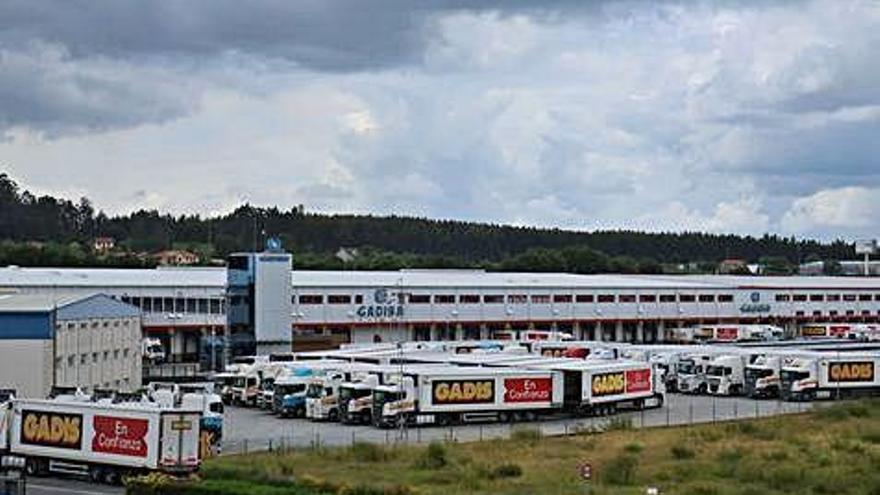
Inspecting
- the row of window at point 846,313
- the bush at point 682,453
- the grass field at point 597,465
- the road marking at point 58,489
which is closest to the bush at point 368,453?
the grass field at point 597,465

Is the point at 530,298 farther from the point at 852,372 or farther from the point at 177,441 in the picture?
the point at 177,441

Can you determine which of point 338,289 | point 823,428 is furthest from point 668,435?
point 338,289

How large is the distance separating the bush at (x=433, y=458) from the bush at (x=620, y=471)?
496cm

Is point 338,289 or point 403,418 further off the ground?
point 338,289

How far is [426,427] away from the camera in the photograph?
186 ft

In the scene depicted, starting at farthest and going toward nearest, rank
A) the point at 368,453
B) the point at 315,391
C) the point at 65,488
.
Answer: the point at 315,391 → the point at 368,453 → the point at 65,488

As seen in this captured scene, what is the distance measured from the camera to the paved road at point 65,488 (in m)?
37.2

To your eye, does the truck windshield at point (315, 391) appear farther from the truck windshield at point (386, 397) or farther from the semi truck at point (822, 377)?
the semi truck at point (822, 377)

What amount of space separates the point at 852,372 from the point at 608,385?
1521 cm

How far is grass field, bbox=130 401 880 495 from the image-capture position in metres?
35.2

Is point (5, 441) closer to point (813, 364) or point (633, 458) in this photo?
point (633, 458)

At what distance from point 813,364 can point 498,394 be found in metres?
18.8

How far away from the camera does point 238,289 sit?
79.6m

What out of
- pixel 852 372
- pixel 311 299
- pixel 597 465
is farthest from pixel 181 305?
pixel 597 465
